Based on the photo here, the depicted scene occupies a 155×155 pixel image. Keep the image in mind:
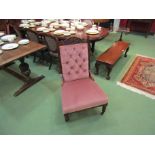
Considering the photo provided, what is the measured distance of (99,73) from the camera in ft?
10.3

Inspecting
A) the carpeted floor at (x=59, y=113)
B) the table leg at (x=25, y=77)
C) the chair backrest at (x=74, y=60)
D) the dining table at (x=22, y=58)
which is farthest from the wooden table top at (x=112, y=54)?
the table leg at (x=25, y=77)

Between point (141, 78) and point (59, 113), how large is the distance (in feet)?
6.15

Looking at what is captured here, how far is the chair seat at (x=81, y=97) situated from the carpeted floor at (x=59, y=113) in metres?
0.36

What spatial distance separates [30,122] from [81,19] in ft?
10.2

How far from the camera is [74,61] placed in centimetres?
212

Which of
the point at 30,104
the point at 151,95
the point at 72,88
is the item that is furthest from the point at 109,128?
the point at 30,104

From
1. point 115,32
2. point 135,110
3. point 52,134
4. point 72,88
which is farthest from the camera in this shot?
point 115,32

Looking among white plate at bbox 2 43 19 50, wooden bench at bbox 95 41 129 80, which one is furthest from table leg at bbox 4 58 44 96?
wooden bench at bbox 95 41 129 80

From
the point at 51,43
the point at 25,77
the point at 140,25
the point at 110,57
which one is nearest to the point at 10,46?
the point at 25,77

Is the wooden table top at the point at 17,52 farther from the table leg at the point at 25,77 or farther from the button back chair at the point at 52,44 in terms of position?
the button back chair at the point at 52,44

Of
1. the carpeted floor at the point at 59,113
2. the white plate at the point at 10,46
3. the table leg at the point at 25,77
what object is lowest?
the carpeted floor at the point at 59,113

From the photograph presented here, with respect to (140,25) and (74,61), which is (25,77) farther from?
(140,25)

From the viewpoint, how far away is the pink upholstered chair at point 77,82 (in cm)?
181

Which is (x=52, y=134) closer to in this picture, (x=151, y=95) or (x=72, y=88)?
(x=72, y=88)
